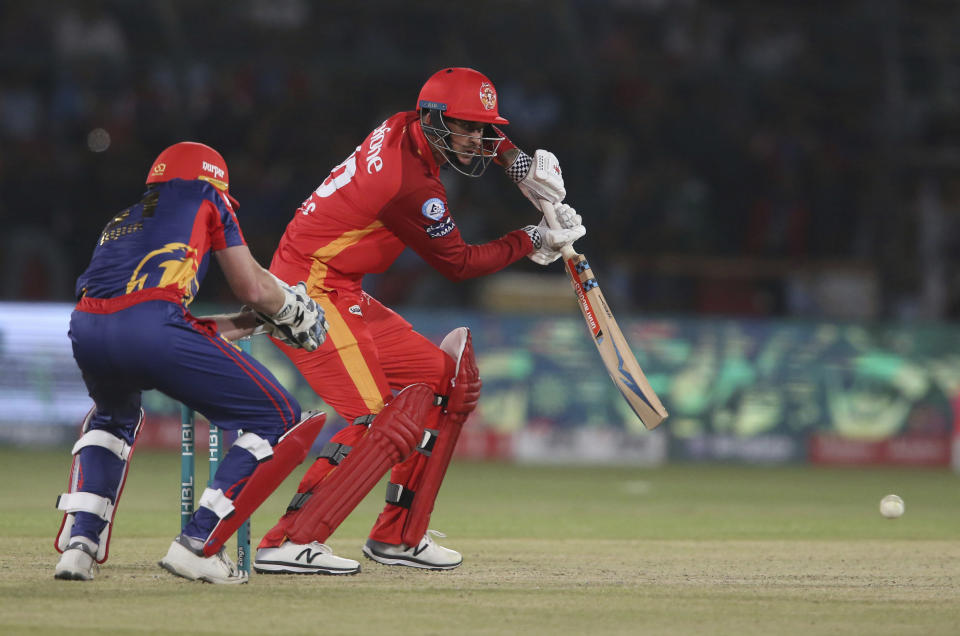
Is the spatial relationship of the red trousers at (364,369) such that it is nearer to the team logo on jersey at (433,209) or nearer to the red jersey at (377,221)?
the red jersey at (377,221)

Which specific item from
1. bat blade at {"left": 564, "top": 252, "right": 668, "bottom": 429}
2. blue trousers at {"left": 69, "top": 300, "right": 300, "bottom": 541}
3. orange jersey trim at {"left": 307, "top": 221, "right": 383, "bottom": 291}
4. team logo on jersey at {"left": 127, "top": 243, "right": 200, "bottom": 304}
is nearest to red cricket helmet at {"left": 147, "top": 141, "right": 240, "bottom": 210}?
team logo on jersey at {"left": 127, "top": 243, "right": 200, "bottom": 304}

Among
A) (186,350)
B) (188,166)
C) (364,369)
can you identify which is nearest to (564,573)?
(364,369)

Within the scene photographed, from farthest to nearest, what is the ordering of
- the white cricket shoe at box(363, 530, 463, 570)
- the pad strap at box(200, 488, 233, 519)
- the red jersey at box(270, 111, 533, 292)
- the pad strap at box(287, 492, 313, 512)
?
the white cricket shoe at box(363, 530, 463, 570) < the red jersey at box(270, 111, 533, 292) < the pad strap at box(287, 492, 313, 512) < the pad strap at box(200, 488, 233, 519)

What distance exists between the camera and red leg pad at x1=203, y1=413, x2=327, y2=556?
5168mm

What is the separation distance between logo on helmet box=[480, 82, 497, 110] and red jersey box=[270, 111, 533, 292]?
0.33 metres

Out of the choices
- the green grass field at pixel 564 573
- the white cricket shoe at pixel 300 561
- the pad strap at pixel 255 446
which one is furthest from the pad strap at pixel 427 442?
the pad strap at pixel 255 446

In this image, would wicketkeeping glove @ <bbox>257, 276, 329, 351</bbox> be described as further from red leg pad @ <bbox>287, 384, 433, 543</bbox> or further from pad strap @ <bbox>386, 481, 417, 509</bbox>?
pad strap @ <bbox>386, 481, 417, 509</bbox>

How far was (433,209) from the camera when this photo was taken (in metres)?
5.99

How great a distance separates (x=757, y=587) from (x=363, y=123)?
34.6ft

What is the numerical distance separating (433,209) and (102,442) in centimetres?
176

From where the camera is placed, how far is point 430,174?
6.14 meters

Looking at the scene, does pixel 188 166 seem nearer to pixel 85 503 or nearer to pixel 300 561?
pixel 85 503

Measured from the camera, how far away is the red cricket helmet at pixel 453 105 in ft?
20.1

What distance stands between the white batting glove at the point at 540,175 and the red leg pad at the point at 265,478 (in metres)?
1.84
